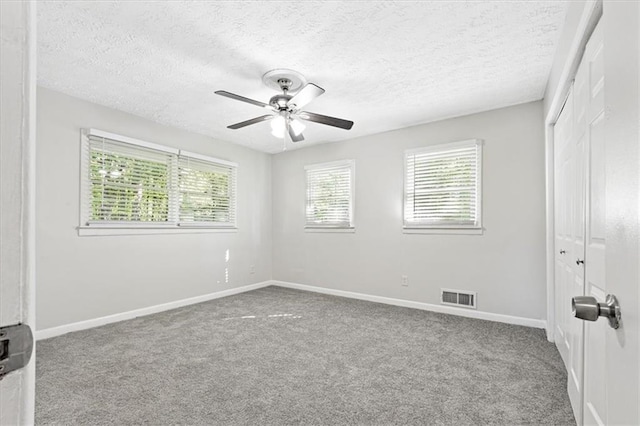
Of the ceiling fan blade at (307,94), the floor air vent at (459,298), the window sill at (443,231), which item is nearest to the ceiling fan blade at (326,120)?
the ceiling fan blade at (307,94)

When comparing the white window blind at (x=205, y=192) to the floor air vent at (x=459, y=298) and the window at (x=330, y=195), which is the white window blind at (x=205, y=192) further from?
the floor air vent at (x=459, y=298)

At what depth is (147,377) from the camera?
2.38m

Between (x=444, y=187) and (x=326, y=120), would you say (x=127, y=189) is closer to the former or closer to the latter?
(x=326, y=120)

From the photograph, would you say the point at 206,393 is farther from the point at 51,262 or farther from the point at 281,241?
the point at 281,241

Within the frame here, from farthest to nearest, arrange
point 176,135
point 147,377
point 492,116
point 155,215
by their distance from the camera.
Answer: point 176,135 → point 155,215 → point 492,116 → point 147,377

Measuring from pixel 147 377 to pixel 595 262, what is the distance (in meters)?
2.87

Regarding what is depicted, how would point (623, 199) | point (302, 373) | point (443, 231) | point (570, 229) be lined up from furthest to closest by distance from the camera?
point (443, 231)
point (302, 373)
point (570, 229)
point (623, 199)

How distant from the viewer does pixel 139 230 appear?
13.1 ft

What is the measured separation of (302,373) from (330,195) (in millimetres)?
3175

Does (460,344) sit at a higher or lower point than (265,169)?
lower

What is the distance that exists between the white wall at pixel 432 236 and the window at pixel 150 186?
1240 mm

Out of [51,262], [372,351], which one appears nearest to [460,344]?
[372,351]

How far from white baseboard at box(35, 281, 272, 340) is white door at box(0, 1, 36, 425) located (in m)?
3.57

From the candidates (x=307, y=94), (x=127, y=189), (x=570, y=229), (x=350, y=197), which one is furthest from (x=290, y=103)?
(x=570, y=229)
